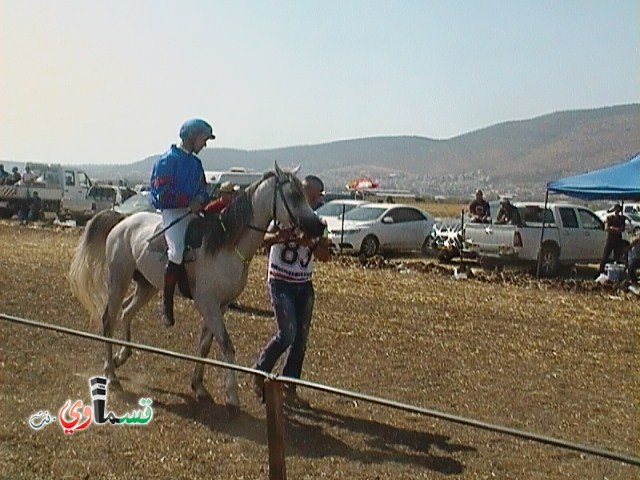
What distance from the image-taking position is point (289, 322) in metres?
6.52

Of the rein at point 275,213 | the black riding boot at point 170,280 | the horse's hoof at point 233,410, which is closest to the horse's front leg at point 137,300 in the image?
the black riding boot at point 170,280

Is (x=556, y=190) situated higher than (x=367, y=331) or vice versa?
(x=556, y=190)

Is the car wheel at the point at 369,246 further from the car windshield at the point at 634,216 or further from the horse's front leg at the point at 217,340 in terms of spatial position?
the car windshield at the point at 634,216

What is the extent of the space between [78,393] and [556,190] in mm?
11604

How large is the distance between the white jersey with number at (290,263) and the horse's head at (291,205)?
0.19 metres

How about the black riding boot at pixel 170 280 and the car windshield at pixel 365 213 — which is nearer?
the black riding boot at pixel 170 280

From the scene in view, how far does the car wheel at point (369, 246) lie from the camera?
20.5m

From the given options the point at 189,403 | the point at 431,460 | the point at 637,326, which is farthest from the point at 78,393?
the point at 637,326

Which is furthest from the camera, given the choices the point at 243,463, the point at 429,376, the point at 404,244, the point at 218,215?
the point at 404,244

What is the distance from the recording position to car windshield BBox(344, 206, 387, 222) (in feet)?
69.9

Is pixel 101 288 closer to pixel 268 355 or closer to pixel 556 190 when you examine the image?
pixel 268 355

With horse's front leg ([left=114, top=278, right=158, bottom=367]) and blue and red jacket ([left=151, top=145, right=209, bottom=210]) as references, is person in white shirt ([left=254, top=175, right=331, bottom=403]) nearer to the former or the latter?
blue and red jacket ([left=151, top=145, right=209, bottom=210])

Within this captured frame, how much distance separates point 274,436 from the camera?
12.7 feet

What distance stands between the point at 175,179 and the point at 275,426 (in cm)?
337
